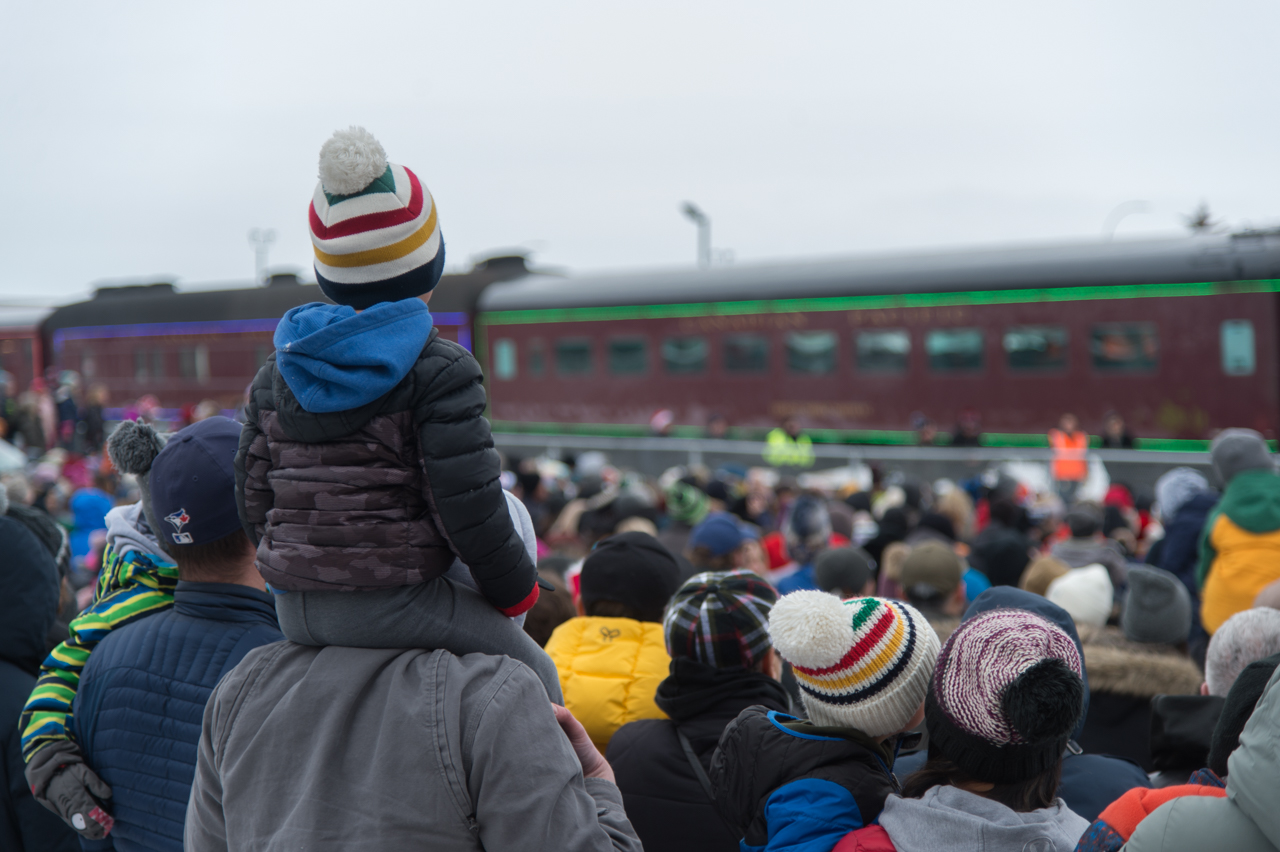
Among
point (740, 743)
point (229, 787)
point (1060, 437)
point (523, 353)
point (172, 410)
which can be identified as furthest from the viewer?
point (172, 410)

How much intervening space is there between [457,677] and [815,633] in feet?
2.69

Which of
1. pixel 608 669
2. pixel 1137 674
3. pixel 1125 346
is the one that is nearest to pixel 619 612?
pixel 608 669

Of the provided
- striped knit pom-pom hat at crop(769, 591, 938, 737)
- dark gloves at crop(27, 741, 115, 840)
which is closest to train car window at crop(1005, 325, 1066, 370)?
striped knit pom-pom hat at crop(769, 591, 938, 737)

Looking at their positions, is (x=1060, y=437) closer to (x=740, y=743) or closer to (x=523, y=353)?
(x=523, y=353)

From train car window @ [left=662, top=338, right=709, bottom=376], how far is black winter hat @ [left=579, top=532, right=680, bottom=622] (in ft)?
47.9

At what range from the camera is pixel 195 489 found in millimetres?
2164

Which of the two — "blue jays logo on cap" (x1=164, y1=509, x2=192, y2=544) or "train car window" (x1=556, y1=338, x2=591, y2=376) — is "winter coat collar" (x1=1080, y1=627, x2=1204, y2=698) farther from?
"train car window" (x1=556, y1=338, x2=591, y2=376)

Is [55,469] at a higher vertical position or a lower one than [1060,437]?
higher

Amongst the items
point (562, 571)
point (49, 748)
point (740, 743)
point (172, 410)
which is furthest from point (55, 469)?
point (172, 410)

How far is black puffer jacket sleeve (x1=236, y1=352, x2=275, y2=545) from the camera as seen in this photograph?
1.60 meters

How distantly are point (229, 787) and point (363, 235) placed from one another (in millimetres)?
851

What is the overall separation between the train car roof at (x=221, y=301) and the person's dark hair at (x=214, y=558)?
17.0 metres

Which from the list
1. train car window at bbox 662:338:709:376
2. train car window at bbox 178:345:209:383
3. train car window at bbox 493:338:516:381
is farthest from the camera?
train car window at bbox 178:345:209:383

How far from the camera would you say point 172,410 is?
81.3ft
